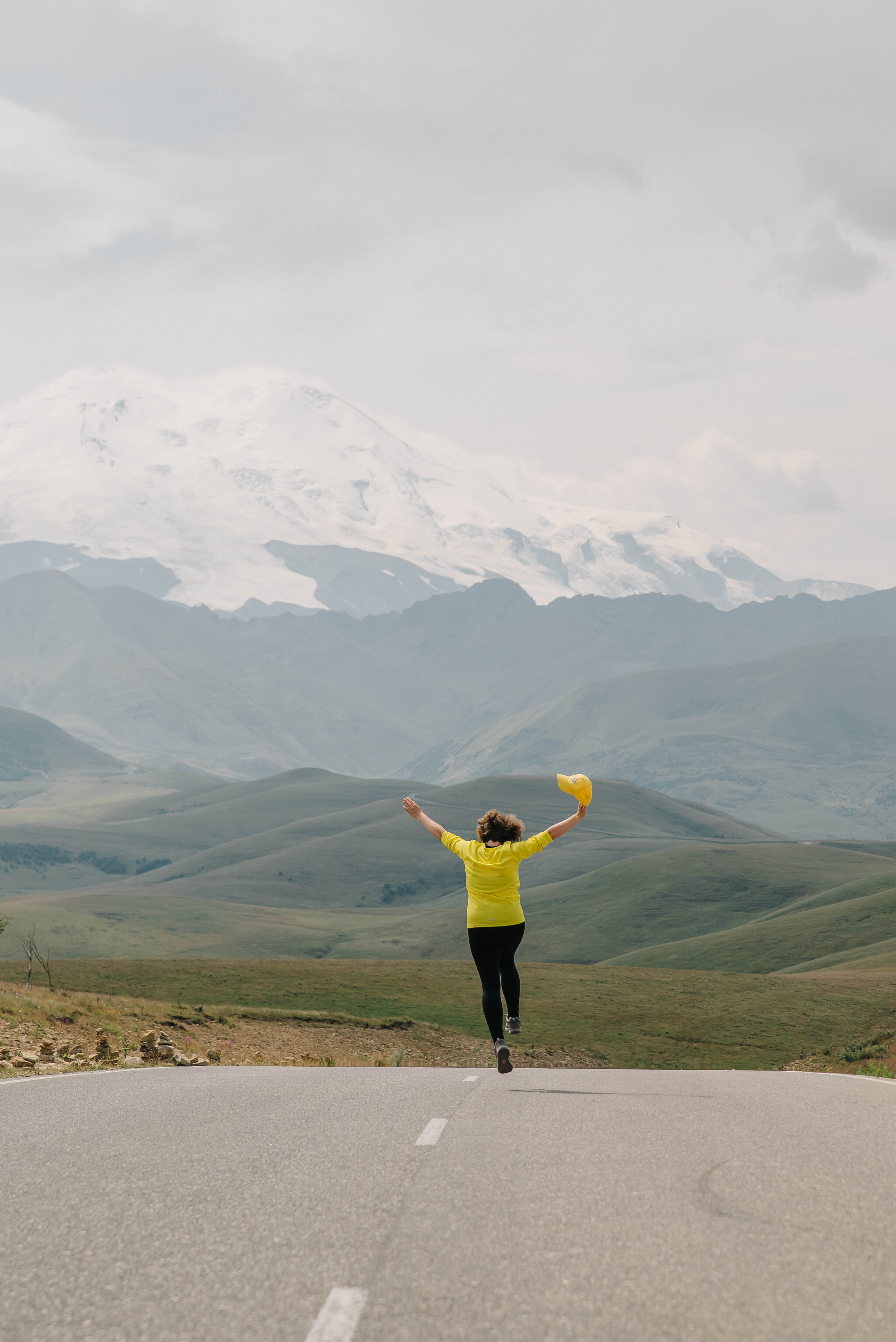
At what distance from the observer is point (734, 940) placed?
115 metres

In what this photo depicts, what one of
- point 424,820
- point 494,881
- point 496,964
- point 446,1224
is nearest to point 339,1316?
point 446,1224

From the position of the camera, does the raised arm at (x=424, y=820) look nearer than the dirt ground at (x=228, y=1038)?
Yes

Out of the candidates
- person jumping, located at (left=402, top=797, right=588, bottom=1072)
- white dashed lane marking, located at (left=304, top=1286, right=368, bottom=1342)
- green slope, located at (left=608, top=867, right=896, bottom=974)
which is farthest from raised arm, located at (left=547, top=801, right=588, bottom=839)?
green slope, located at (left=608, top=867, right=896, bottom=974)

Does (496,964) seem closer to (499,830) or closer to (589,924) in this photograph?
(499,830)

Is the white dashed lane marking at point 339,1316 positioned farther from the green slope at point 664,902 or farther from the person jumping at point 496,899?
the green slope at point 664,902

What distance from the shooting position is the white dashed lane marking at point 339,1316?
5.26 m

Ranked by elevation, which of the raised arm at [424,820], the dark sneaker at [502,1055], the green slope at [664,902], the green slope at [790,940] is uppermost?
the raised arm at [424,820]

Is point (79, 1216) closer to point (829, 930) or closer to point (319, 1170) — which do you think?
point (319, 1170)

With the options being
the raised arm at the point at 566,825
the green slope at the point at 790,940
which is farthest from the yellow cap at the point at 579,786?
the green slope at the point at 790,940

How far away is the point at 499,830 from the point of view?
15258mm

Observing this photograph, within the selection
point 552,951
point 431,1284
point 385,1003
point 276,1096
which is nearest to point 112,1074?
point 276,1096

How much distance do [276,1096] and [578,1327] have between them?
8.91 m

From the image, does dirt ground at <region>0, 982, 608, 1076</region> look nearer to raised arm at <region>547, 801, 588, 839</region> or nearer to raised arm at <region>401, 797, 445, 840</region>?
raised arm at <region>401, 797, 445, 840</region>

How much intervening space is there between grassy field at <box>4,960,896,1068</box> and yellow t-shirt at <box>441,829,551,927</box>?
23.7 metres
